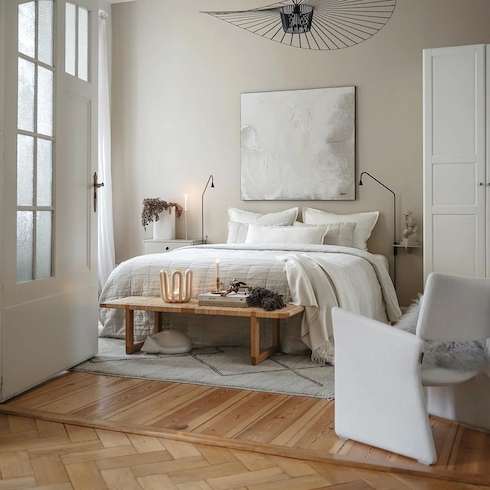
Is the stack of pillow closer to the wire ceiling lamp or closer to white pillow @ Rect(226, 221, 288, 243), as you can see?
white pillow @ Rect(226, 221, 288, 243)

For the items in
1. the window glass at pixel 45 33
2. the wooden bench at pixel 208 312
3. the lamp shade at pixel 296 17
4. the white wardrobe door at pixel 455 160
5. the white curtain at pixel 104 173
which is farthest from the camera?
the white curtain at pixel 104 173

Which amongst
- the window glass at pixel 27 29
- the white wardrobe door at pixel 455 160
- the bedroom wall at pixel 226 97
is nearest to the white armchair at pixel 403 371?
the window glass at pixel 27 29

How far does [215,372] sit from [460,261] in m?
2.47

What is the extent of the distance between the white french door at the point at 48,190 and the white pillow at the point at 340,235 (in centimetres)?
232

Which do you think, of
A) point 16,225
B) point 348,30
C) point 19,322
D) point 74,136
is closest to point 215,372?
point 19,322

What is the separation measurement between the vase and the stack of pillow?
609 mm

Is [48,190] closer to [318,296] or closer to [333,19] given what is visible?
[318,296]

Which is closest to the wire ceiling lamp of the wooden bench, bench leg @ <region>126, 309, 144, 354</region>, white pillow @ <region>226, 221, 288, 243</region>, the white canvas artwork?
the white canvas artwork

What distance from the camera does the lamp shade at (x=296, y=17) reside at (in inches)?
134

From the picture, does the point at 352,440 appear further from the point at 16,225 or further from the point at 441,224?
the point at 441,224

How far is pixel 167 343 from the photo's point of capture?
3.92 metres

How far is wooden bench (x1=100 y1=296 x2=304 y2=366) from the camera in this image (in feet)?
11.6

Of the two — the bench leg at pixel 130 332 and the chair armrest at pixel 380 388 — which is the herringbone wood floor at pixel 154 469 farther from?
the bench leg at pixel 130 332

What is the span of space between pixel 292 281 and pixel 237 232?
206 cm
